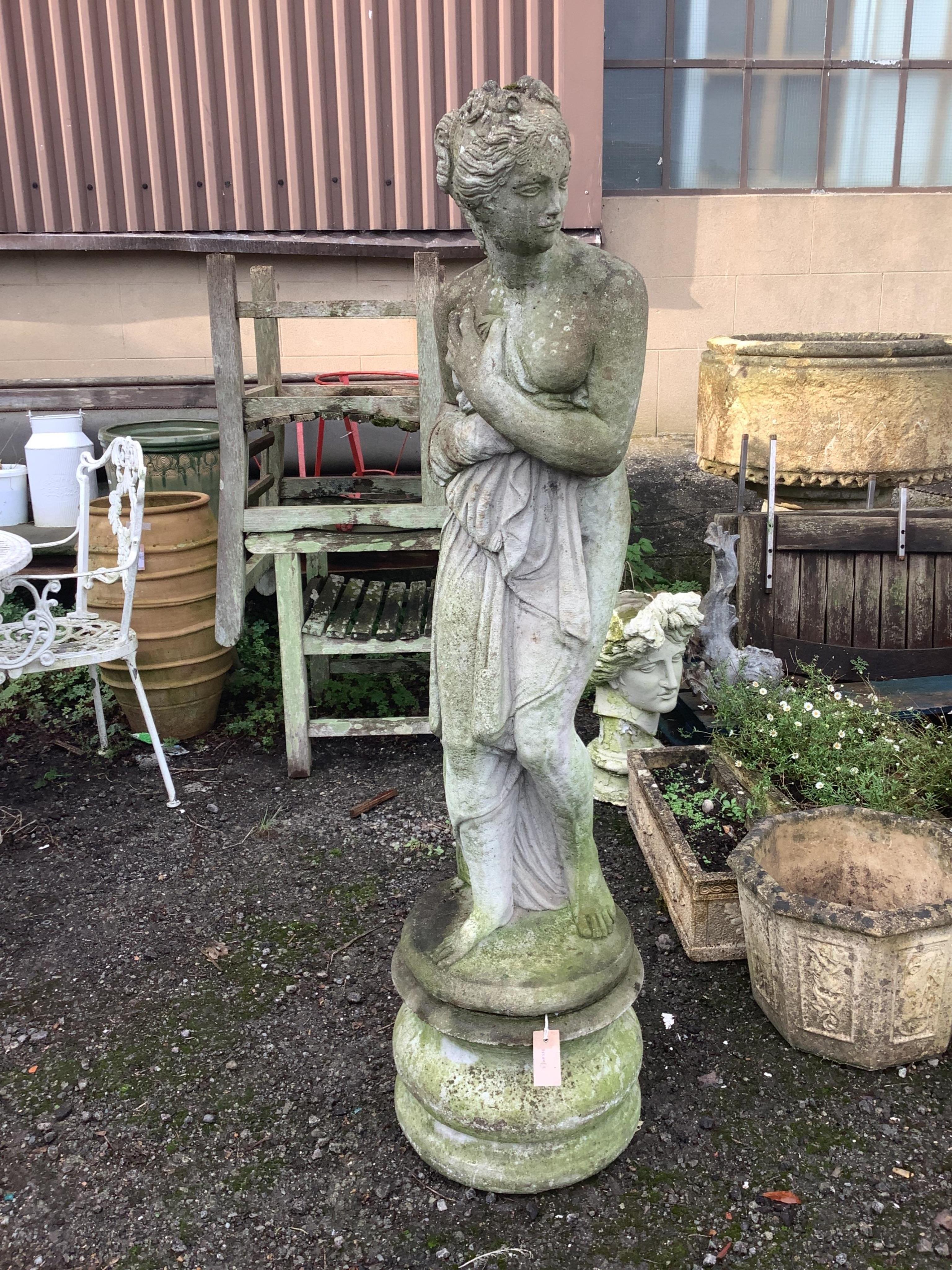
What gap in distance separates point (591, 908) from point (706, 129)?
17.2 feet

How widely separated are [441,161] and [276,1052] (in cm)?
234

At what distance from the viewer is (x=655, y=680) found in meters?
3.90

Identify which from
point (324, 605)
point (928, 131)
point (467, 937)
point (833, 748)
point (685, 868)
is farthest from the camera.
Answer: point (928, 131)

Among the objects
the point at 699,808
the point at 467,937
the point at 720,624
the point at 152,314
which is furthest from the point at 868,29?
the point at 467,937

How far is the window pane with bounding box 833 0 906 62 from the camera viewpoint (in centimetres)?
578

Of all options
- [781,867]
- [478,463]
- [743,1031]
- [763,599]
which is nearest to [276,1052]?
[743,1031]

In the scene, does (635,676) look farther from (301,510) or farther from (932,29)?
(932,29)

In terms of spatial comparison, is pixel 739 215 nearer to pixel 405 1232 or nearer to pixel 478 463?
pixel 478 463

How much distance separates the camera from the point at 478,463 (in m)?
2.08

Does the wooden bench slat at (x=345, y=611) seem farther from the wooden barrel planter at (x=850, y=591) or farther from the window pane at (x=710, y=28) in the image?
the window pane at (x=710, y=28)

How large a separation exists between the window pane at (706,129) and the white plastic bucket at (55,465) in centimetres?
392

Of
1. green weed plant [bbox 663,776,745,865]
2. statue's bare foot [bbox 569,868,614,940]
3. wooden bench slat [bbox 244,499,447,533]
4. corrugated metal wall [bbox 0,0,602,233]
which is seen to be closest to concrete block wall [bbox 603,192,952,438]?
corrugated metal wall [bbox 0,0,602,233]

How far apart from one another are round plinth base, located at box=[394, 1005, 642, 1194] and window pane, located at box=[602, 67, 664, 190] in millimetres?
5221

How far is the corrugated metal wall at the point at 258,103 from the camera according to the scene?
537 cm
